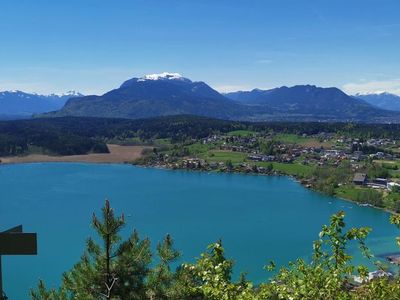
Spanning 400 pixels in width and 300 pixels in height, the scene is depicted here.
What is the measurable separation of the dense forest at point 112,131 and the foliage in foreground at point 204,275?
181 ft

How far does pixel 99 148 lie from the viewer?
58.1m

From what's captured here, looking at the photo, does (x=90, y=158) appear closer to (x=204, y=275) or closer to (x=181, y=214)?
(x=181, y=214)

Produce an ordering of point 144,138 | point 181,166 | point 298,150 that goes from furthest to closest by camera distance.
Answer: point 144,138
point 298,150
point 181,166

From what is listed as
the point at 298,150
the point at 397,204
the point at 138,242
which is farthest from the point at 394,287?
the point at 298,150

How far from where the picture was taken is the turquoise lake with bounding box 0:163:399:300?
17.7 metres

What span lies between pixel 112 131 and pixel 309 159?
37.4 metres

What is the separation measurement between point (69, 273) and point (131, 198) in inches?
1069

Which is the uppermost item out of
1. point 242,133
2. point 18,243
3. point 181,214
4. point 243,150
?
point 18,243

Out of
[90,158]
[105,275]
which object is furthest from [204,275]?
[90,158]

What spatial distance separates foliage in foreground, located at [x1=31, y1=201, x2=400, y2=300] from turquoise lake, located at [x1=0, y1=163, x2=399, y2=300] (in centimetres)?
805

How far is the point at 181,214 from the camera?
2547cm

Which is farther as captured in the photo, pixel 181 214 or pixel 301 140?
pixel 301 140

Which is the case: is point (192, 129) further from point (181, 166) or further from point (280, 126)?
point (181, 166)

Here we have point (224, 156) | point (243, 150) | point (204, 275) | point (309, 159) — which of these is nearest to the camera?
point (204, 275)
